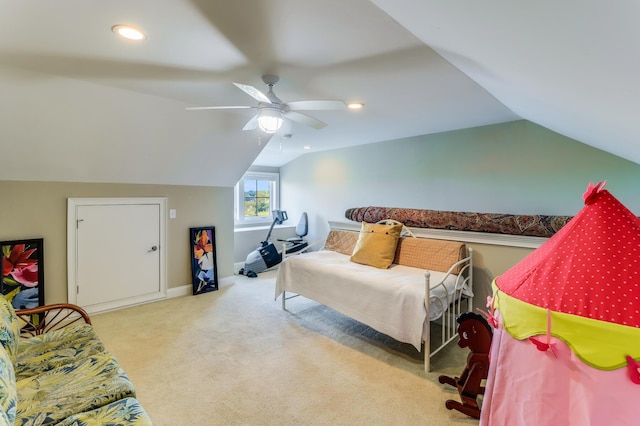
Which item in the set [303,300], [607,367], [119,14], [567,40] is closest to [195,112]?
A: [119,14]

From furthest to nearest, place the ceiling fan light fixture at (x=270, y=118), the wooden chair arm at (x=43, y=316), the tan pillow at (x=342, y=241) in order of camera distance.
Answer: the tan pillow at (x=342, y=241)
the ceiling fan light fixture at (x=270, y=118)
the wooden chair arm at (x=43, y=316)

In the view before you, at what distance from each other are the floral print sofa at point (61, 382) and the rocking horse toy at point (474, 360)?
1.83 meters

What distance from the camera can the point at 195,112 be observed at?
133 inches

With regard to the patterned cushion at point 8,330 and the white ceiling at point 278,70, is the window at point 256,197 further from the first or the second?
the patterned cushion at point 8,330

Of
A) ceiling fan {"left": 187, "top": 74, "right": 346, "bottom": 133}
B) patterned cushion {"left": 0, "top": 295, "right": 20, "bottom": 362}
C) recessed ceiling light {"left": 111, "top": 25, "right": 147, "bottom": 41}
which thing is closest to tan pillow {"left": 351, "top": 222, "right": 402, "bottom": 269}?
ceiling fan {"left": 187, "top": 74, "right": 346, "bottom": 133}

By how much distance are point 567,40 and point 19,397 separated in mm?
2761

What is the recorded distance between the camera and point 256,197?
21.3ft

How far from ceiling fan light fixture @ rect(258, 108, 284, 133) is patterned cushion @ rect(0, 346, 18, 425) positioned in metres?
2.00

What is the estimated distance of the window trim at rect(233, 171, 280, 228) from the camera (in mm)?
6066

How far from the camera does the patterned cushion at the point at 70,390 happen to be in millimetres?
1384

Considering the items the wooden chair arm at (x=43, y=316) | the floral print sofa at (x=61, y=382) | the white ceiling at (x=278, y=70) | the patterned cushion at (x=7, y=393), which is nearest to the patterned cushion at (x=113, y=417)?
the floral print sofa at (x=61, y=382)

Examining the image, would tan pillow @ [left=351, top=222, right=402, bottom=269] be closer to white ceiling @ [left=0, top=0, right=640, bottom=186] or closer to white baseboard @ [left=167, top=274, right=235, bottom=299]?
white ceiling @ [left=0, top=0, right=640, bottom=186]

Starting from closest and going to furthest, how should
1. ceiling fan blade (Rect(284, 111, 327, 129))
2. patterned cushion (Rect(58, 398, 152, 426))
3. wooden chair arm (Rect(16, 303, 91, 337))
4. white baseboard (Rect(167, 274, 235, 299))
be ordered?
patterned cushion (Rect(58, 398, 152, 426)) → wooden chair arm (Rect(16, 303, 91, 337)) → ceiling fan blade (Rect(284, 111, 327, 129)) → white baseboard (Rect(167, 274, 235, 299))

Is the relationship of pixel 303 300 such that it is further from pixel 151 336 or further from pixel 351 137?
pixel 351 137
